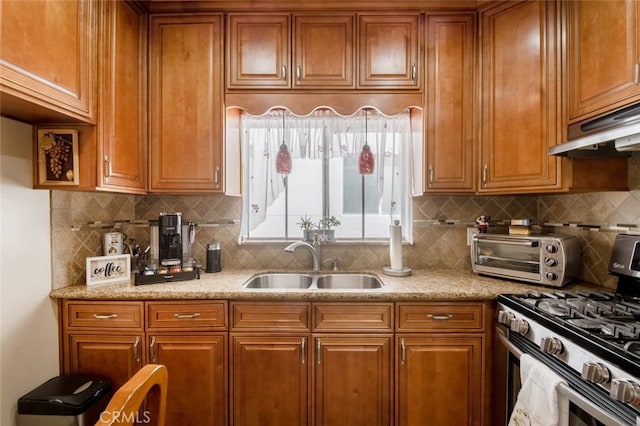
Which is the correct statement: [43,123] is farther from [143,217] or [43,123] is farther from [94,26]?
[143,217]

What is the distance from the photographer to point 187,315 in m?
1.68

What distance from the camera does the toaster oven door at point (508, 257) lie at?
5.87 ft

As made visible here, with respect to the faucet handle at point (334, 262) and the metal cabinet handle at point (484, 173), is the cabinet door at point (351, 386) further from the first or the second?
the metal cabinet handle at point (484, 173)

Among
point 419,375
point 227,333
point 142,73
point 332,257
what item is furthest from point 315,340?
point 142,73

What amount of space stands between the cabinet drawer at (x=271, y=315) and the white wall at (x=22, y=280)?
3.24ft

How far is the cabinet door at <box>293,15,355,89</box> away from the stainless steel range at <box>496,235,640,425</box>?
165 centimetres

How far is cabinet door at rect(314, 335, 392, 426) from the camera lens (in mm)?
1670

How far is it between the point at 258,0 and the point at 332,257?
1.82 meters

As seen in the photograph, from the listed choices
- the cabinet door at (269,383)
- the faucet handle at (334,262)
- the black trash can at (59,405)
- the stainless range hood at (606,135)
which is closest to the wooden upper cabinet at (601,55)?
the stainless range hood at (606,135)

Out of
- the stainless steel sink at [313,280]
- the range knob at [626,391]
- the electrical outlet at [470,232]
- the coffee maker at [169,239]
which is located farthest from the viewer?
the electrical outlet at [470,232]

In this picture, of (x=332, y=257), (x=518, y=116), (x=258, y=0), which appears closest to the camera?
(x=518, y=116)

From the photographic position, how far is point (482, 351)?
1.67 metres

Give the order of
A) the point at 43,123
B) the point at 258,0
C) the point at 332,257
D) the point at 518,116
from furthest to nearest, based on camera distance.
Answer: the point at 332,257 < the point at 258,0 < the point at 518,116 < the point at 43,123

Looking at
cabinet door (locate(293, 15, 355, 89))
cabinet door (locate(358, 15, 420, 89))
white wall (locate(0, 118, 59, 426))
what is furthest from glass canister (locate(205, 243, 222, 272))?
cabinet door (locate(358, 15, 420, 89))
